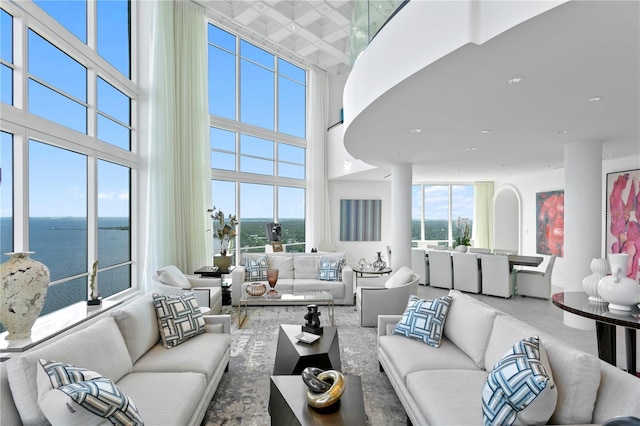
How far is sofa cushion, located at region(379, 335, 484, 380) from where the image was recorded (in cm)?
252

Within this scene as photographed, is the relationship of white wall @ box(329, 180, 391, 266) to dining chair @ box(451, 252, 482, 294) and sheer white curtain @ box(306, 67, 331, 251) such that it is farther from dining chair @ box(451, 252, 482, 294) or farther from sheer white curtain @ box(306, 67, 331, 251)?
dining chair @ box(451, 252, 482, 294)

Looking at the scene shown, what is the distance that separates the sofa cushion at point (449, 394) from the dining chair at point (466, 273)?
4757 millimetres

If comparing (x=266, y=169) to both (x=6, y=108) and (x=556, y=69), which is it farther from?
(x=556, y=69)

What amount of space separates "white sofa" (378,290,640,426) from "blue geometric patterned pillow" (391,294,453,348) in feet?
0.20

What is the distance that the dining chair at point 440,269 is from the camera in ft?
23.8

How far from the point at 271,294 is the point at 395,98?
10.3 feet

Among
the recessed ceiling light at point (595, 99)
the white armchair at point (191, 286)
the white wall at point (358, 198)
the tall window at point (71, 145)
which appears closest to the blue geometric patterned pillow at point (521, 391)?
the recessed ceiling light at point (595, 99)

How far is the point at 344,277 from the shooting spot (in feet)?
19.2

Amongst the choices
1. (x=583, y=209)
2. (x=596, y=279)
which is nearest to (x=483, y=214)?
(x=583, y=209)

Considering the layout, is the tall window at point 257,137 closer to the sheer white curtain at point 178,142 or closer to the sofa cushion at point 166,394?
the sheer white curtain at point 178,142

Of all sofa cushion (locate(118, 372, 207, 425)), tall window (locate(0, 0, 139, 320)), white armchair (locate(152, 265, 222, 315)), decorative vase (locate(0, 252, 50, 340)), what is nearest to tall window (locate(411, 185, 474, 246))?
white armchair (locate(152, 265, 222, 315))

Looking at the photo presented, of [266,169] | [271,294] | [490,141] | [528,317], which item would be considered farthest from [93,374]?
[266,169]

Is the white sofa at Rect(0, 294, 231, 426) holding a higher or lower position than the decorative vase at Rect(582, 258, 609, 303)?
lower

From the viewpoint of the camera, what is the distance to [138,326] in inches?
103
